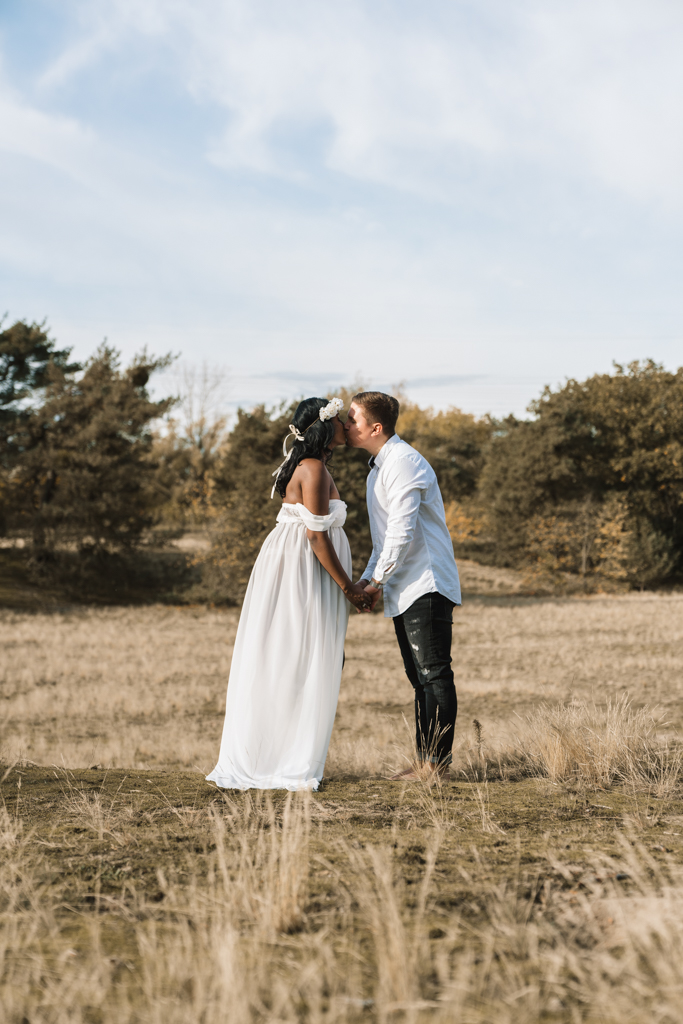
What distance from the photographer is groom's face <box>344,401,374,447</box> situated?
4.79 m

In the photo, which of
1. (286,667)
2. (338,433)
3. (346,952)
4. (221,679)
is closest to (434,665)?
(286,667)

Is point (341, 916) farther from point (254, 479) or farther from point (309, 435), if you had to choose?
point (254, 479)

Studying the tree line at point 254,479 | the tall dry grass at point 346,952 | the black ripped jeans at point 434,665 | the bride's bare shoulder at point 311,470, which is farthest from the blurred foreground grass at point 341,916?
the tree line at point 254,479

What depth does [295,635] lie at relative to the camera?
454cm

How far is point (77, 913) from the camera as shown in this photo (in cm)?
236

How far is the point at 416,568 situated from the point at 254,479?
23.5 metres

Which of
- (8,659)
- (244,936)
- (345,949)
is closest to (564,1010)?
(345,949)

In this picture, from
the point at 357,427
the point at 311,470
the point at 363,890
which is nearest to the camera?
the point at 363,890

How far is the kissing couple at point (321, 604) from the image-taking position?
14.7 feet

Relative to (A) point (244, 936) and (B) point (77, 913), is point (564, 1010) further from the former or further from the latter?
(B) point (77, 913)

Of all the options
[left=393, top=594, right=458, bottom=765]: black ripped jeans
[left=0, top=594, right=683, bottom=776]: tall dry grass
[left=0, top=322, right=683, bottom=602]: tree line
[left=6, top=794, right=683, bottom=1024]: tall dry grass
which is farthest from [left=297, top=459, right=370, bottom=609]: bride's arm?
[left=0, top=322, right=683, bottom=602]: tree line

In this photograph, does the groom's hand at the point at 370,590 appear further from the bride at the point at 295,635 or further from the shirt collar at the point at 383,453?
the shirt collar at the point at 383,453

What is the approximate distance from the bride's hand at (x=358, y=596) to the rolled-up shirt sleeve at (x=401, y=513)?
0.12 meters

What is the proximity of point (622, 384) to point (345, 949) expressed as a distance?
39837 mm
